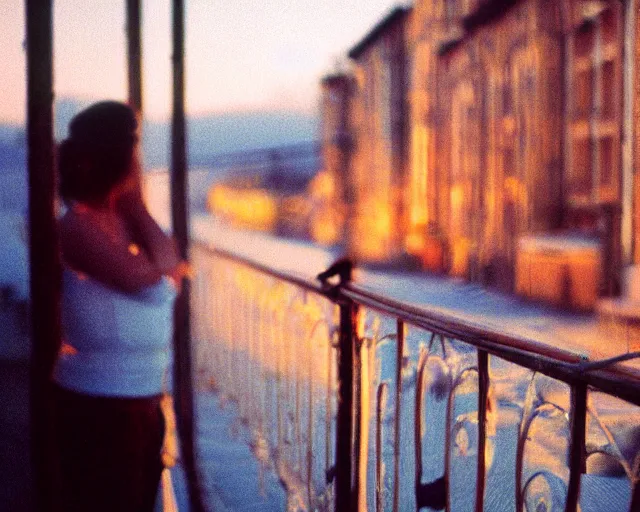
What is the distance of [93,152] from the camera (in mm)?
1913

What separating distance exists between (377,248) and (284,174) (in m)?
19.5

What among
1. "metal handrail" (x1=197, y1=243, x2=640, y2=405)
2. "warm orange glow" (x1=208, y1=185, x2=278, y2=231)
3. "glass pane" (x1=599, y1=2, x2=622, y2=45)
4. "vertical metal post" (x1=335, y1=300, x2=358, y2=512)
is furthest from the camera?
"warm orange glow" (x1=208, y1=185, x2=278, y2=231)

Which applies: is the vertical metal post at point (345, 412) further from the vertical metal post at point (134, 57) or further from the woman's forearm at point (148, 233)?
the vertical metal post at point (134, 57)

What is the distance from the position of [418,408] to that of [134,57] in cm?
204

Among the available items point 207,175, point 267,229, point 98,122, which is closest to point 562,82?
point 98,122

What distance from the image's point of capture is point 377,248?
20391 millimetres

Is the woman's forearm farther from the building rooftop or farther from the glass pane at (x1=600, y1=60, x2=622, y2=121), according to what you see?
the building rooftop

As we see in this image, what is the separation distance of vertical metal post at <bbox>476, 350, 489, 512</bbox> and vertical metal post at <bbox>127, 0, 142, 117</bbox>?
210 cm

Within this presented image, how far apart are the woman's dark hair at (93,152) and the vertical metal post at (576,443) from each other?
127cm

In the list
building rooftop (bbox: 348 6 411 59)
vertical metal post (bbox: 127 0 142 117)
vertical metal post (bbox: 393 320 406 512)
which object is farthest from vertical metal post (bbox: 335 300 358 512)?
building rooftop (bbox: 348 6 411 59)

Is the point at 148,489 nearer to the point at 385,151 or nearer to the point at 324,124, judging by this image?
the point at 385,151

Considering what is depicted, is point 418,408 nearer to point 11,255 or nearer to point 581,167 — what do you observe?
point 11,255

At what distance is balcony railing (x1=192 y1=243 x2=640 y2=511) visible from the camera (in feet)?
4.53

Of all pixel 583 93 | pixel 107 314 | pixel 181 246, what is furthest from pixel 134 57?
pixel 583 93
